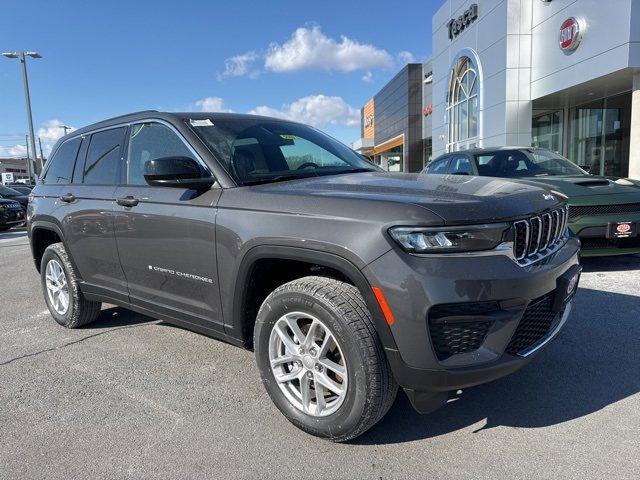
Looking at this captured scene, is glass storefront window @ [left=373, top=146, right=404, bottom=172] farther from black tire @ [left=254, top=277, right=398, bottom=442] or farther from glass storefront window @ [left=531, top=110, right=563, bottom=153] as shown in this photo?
black tire @ [left=254, top=277, right=398, bottom=442]

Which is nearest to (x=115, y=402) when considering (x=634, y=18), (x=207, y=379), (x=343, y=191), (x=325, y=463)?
(x=207, y=379)

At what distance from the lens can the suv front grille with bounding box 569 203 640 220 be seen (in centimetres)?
572

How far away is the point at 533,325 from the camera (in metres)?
2.51

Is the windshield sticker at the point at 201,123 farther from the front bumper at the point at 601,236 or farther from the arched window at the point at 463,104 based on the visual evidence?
the arched window at the point at 463,104

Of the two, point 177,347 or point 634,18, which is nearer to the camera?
point 177,347

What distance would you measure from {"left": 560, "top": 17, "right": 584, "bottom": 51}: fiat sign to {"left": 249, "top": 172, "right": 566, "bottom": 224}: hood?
49.1ft

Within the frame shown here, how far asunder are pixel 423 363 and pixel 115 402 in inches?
81.0

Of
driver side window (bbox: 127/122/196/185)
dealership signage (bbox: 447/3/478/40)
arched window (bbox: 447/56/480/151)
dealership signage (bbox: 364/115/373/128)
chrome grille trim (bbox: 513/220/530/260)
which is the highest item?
dealership signage (bbox: 364/115/373/128)

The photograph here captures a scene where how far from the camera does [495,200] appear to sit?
241 cm

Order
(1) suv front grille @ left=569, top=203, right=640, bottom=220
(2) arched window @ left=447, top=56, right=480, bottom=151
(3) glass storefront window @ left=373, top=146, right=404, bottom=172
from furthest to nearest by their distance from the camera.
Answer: (3) glass storefront window @ left=373, top=146, right=404, bottom=172
(2) arched window @ left=447, top=56, right=480, bottom=151
(1) suv front grille @ left=569, top=203, right=640, bottom=220

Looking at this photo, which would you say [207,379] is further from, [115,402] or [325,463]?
[325,463]

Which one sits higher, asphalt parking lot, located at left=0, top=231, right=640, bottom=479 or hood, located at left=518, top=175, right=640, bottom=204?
hood, located at left=518, top=175, right=640, bottom=204

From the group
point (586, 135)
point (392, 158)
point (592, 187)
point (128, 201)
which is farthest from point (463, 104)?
point (392, 158)

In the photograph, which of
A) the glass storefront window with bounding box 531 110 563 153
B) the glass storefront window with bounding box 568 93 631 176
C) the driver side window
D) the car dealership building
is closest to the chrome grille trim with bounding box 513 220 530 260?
the driver side window
